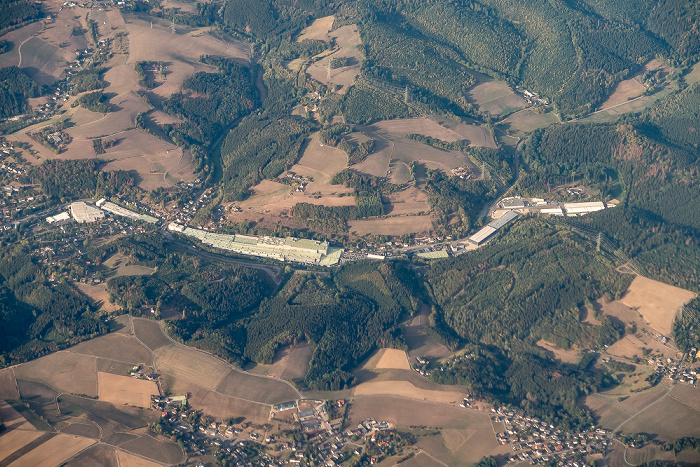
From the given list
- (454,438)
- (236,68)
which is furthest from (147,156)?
(454,438)

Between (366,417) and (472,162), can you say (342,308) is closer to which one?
(366,417)

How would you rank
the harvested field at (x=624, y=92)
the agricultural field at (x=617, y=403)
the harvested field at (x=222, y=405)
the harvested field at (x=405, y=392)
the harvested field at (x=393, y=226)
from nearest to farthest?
the agricultural field at (x=617, y=403), the harvested field at (x=222, y=405), the harvested field at (x=405, y=392), the harvested field at (x=393, y=226), the harvested field at (x=624, y=92)

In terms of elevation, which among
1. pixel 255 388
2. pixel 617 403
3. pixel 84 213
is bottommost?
pixel 84 213

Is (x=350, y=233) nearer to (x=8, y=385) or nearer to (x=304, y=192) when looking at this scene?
(x=304, y=192)

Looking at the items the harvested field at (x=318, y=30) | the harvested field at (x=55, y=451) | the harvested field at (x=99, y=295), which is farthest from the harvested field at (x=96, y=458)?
the harvested field at (x=318, y=30)

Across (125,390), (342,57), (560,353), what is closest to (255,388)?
(125,390)

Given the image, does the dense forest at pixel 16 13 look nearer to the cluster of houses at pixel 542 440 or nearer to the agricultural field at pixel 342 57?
the agricultural field at pixel 342 57

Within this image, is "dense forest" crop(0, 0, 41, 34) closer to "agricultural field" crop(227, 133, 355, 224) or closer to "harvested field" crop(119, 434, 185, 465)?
"agricultural field" crop(227, 133, 355, 224)
